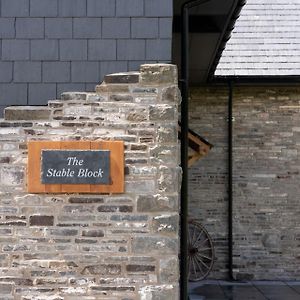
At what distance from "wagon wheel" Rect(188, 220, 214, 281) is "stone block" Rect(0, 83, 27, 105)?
6.38 metres

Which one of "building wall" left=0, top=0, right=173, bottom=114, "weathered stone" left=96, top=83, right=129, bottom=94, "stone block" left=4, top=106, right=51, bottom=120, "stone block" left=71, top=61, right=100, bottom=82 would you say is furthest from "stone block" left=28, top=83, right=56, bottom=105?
"weathered stone" left=96, top=83, right=129, bottom=94

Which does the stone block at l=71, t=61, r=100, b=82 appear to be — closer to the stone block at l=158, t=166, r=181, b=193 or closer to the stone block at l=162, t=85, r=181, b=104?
the stone block at l=162, t=85, r=181, b=104

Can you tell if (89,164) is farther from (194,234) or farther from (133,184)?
(194,234)

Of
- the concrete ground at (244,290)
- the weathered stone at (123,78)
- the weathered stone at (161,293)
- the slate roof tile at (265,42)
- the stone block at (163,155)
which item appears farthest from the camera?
the slate roof tile at (265,42)

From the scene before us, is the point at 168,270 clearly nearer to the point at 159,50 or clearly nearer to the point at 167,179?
the point at 167,179

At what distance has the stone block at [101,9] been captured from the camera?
231 inches

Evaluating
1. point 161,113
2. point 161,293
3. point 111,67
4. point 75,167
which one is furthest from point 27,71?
point 161,293

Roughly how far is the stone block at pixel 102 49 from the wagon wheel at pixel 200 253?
630 cm

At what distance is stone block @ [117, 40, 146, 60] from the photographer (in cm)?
581

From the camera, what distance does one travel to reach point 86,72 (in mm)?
5848

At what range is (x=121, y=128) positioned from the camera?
223 inches

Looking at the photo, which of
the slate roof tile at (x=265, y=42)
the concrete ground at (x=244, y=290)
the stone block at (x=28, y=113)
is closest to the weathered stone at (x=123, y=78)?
the stone block at (x=28, y=113)

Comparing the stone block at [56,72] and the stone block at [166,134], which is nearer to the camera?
the stone block at [166,134]

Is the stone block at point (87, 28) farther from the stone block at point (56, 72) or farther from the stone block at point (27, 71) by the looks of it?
the stone block at point (27, 71)
